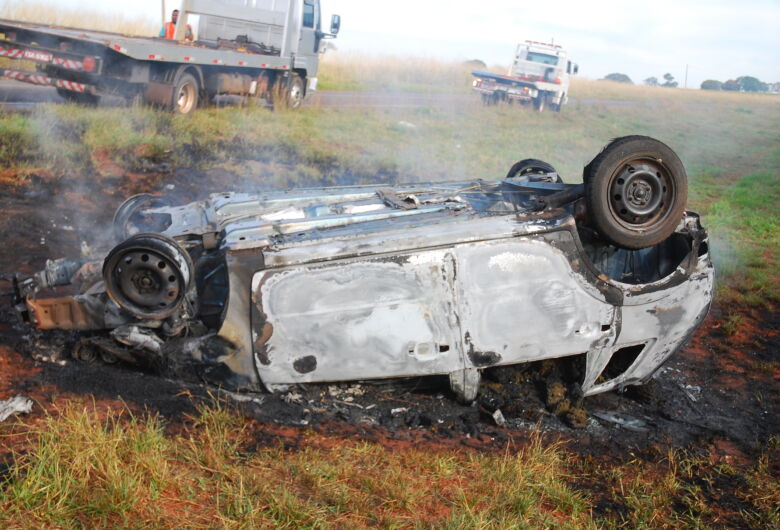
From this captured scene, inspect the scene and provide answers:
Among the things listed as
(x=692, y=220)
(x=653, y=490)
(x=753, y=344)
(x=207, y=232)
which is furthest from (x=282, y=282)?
(x=753, y=344)

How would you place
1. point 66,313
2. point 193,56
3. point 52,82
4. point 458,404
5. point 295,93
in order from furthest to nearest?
point 295,93 → point 193,56 → point 52,82 → point 458,404 → point 66,313

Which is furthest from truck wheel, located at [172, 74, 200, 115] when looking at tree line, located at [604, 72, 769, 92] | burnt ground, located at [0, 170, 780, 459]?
tree line, located at [604, 72, 769, 92]

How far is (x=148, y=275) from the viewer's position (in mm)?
4383

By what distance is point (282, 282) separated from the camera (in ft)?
14.0

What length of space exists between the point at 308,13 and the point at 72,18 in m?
11.2

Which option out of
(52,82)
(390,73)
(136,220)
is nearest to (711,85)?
(390,73)

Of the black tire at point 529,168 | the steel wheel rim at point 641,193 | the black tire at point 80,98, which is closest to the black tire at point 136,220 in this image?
the black tire at point 529,168

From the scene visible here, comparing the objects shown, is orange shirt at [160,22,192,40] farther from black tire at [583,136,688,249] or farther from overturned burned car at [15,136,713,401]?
black tire at [583,136,688,249]

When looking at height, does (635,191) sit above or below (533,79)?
below

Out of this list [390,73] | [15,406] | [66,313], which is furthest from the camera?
[390,73]

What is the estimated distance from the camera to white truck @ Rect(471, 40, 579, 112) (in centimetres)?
2416

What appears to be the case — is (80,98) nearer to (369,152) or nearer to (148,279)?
(369,152)

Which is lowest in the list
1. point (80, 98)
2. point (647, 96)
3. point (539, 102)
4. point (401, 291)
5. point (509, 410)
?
point (509, 410)

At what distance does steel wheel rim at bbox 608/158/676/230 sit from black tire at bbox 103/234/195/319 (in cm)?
278
